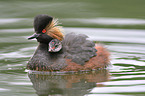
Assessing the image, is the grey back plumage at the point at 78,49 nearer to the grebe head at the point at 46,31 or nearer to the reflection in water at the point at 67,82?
the grebe head at the point at 46,31

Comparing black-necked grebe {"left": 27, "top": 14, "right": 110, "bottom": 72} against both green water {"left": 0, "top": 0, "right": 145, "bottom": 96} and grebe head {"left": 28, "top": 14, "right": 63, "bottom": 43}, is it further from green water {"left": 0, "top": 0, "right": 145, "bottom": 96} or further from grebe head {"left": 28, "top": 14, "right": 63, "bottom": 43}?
green water {"left": 0, "top": 0, "right": 145, "bottom": 96}

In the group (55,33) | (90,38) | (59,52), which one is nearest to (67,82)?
(59,52)

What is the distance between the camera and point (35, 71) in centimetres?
1173

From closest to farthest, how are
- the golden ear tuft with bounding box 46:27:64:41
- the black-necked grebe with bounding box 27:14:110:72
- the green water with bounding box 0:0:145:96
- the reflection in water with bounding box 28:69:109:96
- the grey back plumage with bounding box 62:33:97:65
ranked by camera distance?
the reflection in water with bounding box 28:69:109:96 → the green water with bounding box 0:0:145:96 → the black-necked grebe with bounding box 27:14:110:72 → the grey back plumage with bounding box 62:33:97:65 → the golden ear tuft with bounding box 46:27:64:41

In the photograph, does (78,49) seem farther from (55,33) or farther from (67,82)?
(67,82)

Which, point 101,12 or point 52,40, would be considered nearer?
point 52,40

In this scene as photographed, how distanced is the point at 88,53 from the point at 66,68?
0.84 meters

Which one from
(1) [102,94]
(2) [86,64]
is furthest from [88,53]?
(1) [102,94]

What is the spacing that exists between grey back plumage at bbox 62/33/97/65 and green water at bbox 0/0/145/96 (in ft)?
1.58

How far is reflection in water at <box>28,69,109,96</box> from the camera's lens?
9777 millimetres

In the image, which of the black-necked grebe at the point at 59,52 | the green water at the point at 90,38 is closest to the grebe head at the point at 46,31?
the black-necked grebe at the point at 59,52

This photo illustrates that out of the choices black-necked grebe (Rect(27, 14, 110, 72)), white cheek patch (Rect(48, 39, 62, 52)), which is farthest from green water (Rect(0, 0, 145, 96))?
white cheek patch (Rect(48, 39, 62, 52))

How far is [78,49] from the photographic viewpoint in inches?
461

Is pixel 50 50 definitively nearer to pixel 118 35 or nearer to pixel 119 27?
pixel 118 35
